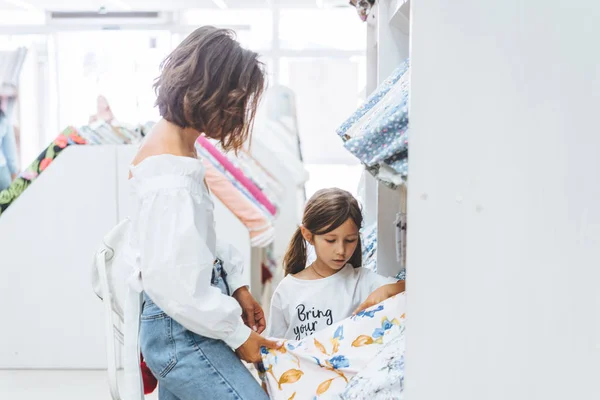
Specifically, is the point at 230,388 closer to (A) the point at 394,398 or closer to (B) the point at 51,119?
(A) the point at 394,398

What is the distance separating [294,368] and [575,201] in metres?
0.63

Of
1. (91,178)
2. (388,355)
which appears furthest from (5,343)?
(388,355)

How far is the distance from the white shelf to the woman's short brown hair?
0.35 m

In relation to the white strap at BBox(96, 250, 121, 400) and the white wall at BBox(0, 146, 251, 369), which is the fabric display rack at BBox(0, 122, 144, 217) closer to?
the white wall at BBox(0, 146, 251, 369)

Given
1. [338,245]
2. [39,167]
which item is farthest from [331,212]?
[39,167]

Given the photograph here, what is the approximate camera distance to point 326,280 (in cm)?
175

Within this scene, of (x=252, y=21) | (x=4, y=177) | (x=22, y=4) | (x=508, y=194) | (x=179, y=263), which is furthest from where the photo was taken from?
(x=252, y=21)

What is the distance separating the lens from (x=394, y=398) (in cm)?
114

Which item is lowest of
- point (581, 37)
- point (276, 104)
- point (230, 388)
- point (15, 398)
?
point (15, 398)

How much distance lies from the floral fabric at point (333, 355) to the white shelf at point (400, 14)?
0.63 m

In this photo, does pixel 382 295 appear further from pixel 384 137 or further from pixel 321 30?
pixel 321 30

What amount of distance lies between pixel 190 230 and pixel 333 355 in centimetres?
35

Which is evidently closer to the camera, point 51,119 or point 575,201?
point 575,201

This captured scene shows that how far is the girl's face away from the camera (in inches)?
67.8
